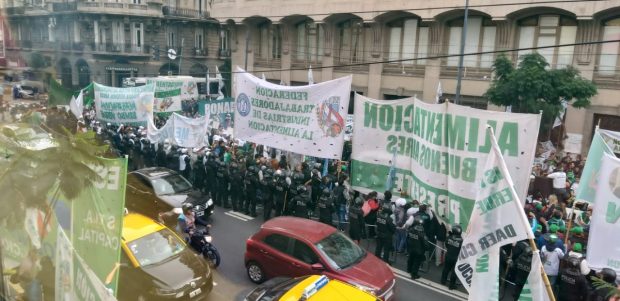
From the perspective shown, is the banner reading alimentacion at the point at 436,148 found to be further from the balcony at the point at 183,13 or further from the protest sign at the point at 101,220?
the balcony at the point at 183,13

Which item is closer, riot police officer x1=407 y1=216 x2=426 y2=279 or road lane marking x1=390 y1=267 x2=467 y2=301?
road lane marking x1=390 y1=267 x2=467 y2=301

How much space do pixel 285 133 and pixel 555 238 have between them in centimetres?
658

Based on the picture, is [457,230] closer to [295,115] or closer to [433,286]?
[433,286]

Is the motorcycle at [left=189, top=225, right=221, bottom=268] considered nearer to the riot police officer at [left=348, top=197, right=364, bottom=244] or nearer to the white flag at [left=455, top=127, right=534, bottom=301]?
the riot police officer at [left=348, top=197, right=364, bottom=244]

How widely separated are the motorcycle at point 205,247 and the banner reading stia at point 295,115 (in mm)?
3340

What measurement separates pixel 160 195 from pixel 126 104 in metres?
7.16

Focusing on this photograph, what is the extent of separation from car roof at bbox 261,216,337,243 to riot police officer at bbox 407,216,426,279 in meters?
1.45

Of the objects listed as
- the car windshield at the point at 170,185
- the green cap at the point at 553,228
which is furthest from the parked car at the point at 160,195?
the green cap at the point at 553,228

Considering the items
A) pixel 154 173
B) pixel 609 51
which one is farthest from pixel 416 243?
pixel 609 51

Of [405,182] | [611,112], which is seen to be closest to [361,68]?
[611,112]

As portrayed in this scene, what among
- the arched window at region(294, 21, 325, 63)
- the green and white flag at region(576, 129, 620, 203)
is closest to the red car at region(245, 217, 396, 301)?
the green and white flag at region(576, 129, 620, 203)

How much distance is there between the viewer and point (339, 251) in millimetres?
8555

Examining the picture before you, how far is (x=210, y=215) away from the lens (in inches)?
509

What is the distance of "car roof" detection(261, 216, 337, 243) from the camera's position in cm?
866
